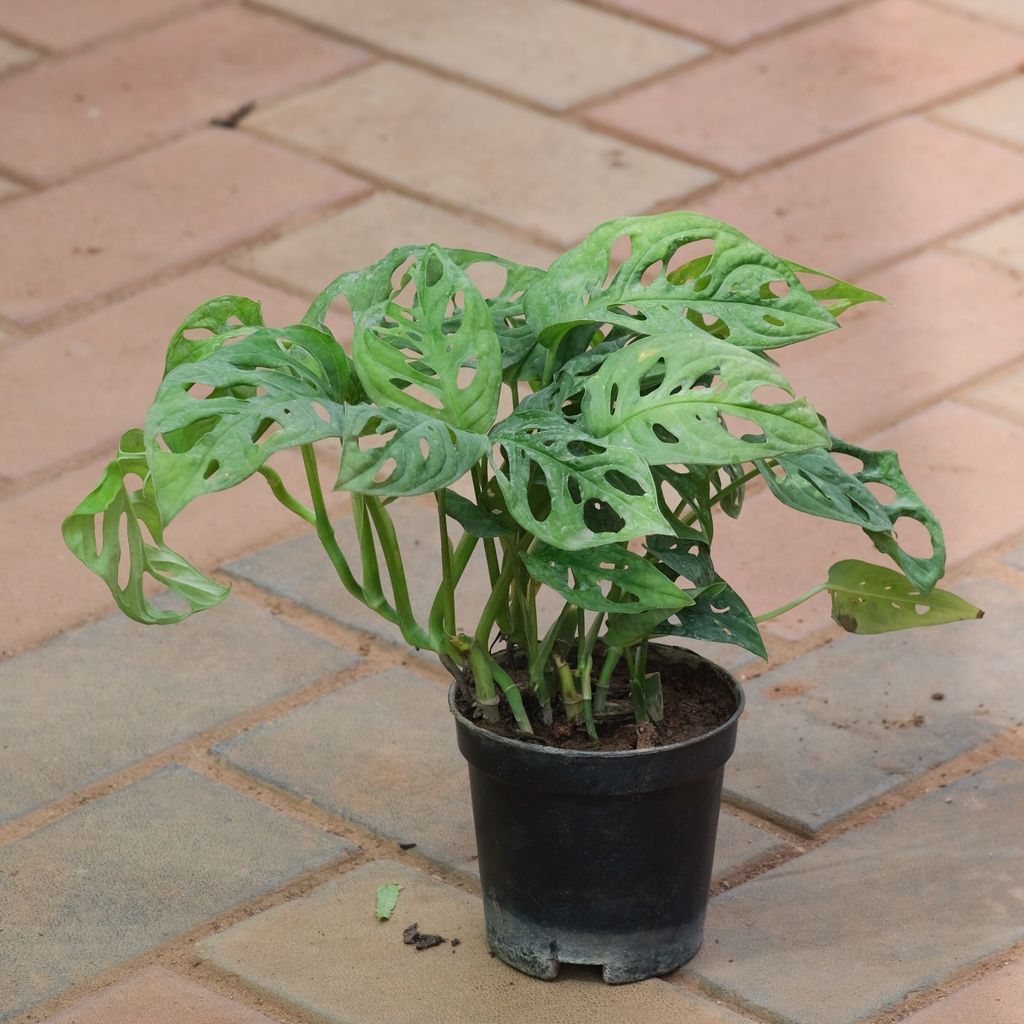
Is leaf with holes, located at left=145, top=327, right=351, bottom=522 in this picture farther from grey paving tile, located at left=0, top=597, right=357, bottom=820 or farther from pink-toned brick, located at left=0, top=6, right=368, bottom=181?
pink-toned brick, located at left=0, top=6, right=368, bottom=181

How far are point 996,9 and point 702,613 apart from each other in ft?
9.76

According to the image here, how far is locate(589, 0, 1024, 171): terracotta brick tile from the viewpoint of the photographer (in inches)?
154

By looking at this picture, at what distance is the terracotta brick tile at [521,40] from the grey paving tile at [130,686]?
1.74 m

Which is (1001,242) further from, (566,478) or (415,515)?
(566,478)

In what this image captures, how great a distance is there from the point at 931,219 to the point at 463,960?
6.63ft

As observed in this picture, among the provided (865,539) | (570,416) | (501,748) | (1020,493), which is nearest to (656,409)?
(570,416)

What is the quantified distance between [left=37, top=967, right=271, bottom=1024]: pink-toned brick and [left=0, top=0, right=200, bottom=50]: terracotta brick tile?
2731 mm

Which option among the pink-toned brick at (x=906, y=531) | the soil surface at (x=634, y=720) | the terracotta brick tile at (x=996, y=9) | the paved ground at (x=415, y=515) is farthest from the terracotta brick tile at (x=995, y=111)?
the soil surface at (x=634, y=720)

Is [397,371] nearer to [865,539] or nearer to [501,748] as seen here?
[501,748]

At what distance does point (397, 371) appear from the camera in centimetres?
176

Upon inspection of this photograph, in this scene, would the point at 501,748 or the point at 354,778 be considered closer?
the point at 501,748

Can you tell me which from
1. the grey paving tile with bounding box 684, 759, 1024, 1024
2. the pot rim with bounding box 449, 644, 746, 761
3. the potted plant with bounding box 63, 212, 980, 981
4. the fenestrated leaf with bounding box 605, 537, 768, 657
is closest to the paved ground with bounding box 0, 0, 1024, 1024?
the grey paving tile with bounding box 684, 759, 1024, 1024

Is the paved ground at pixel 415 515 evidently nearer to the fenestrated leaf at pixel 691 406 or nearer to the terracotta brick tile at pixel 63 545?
the terracotta brick tile at pixel 63 545

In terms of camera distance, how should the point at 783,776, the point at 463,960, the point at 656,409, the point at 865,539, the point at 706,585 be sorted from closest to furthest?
1. the point at 656,409
2. the point at 706,585
3. the point at 463,960
4. the point at 783,776
5. the point at 865,539
